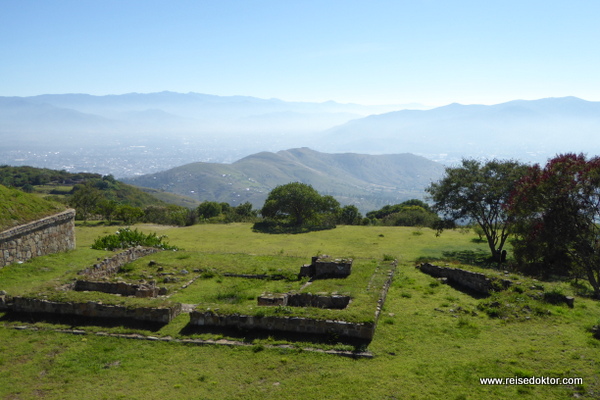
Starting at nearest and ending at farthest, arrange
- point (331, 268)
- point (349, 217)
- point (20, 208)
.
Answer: point (331, 268)
point (20, 208)
point (349, 217)

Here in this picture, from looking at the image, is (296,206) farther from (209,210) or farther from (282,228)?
(209,210)

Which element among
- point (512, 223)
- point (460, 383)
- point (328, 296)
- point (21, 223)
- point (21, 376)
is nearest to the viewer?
point (460, 383)

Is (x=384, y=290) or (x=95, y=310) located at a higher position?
(x=384, y=290)

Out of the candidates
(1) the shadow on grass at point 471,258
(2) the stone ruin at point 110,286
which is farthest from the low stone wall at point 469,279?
(2) the stone ruin at point 110,286

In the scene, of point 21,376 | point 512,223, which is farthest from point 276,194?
point 21,376

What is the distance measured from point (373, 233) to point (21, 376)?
114 feet

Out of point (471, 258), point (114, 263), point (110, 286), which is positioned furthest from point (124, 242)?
point (471, 258)

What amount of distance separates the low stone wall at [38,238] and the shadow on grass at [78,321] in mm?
6875

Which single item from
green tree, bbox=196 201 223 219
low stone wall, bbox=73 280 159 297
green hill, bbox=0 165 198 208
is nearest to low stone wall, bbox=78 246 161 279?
low stone wall, bbox=73 280 159 297

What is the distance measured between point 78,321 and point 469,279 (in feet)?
55.0

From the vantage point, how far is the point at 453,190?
3192 cm

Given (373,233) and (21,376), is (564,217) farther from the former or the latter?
(373,233)

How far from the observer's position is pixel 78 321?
1438cm

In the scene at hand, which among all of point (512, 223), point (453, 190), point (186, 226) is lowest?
point (186, 226)
